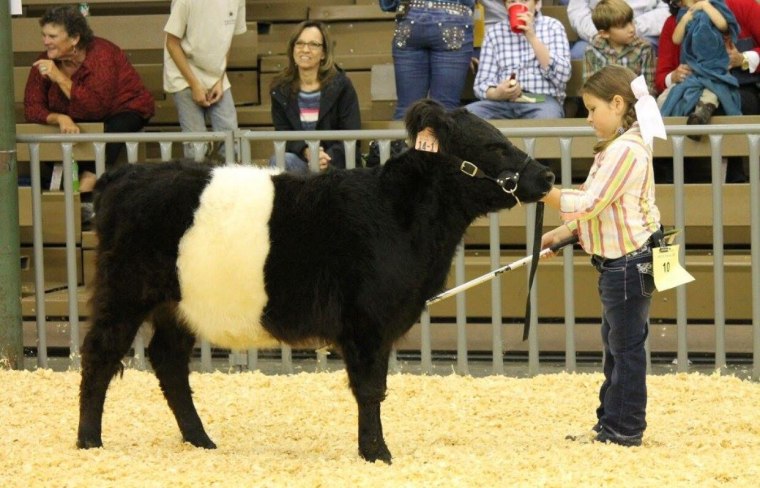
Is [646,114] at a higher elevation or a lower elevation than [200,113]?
higher

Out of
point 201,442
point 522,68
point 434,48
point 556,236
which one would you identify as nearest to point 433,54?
point 434,48

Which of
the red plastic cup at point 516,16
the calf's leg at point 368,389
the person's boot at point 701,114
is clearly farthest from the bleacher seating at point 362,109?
the calf's leg at point 368,389

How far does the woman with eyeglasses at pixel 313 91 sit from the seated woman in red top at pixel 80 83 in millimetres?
1190

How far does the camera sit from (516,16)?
8.55 m

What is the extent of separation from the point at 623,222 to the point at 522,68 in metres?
3.47

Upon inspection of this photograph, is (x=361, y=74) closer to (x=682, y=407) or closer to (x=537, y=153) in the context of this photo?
(x=537, y=153)

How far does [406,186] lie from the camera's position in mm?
5215

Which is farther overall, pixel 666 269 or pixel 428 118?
pixel 666 269

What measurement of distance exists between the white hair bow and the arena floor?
1.34 metres

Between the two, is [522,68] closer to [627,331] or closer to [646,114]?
[646,114]

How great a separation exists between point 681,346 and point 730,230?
1101 mm

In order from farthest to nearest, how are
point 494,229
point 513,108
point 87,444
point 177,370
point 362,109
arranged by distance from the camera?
1. point 362,109
2. point 513,108
3. point 494,229
4. point 177,370
5. point 87,444

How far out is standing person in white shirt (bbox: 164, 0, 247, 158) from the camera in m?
8.77

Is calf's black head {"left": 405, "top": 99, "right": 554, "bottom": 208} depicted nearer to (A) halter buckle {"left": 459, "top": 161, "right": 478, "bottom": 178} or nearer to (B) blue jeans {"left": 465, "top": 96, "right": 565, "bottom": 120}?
(A) halter buckle {"left": 459, "top": 161, "right": 478, "bottom": 178}
